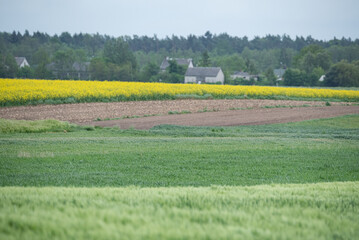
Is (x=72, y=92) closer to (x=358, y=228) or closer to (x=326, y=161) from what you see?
(x=326, y=161)

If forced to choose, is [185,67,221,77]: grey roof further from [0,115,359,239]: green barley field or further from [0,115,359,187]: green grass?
[0,115,359,187]: green grass

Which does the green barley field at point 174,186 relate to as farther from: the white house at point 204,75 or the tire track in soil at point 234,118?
the white house at point 204,75

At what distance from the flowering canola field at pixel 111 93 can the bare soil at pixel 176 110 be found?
67.4 inches

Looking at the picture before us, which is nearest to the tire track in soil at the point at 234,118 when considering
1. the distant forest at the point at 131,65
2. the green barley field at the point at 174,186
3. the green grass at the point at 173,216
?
the green barley field at the point at 174,186

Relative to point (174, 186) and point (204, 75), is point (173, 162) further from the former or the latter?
point (204, 75)

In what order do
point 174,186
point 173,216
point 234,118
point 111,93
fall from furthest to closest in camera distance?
1. point 111,93
2. point 234,118
3. point 174,186
4. point 173,216

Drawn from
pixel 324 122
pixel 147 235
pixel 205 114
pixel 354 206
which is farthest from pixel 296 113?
pixel 147 235

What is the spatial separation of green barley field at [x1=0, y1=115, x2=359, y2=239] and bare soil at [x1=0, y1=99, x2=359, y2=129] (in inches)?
167

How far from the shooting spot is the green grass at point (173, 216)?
10.5ft

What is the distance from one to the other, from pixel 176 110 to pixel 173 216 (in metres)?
29.0

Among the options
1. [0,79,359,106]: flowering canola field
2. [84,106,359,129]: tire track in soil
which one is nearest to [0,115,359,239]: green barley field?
[84,106,359,129]: tire track in soil

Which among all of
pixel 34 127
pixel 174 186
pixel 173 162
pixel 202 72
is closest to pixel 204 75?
pixel 202 72

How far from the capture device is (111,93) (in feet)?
123

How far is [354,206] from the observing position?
464 cm
